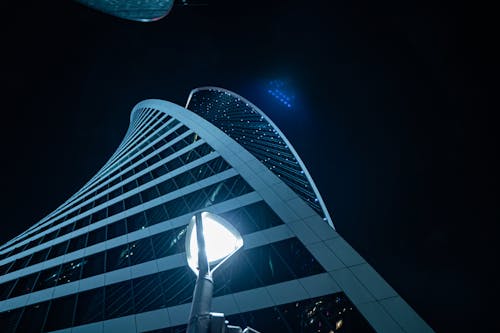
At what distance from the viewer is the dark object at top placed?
7.09 meters

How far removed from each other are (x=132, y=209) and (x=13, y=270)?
38.4 feet

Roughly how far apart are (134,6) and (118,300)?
49.1ft

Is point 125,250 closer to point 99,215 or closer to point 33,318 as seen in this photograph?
point 33,318

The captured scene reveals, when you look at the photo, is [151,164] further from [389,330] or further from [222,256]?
[222,256]

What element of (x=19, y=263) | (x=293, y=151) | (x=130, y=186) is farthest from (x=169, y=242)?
(x=293, y=151)

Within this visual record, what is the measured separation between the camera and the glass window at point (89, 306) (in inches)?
569

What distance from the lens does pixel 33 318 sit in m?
16.0

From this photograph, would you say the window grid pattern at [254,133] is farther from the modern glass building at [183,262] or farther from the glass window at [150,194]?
the glass window at [150,194]

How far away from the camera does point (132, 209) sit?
20.8 metres

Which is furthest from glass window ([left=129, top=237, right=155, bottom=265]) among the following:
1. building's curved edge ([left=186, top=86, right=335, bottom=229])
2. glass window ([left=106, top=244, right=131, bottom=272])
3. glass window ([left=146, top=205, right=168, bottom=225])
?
building's curved edge ([left=186, top=86, right=335, bottom=229])

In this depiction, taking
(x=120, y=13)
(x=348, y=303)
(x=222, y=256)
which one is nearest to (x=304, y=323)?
(x=348, y=303)

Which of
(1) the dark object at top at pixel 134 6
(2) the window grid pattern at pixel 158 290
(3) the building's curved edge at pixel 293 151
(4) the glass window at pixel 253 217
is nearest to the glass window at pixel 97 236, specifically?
(2) the window grid pattern at pixel 158 290

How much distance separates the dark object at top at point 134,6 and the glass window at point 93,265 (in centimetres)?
1590

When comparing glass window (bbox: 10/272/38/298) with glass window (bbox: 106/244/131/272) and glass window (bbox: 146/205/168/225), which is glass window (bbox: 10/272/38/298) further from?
glass window (bbox: 146/205/168/225)
